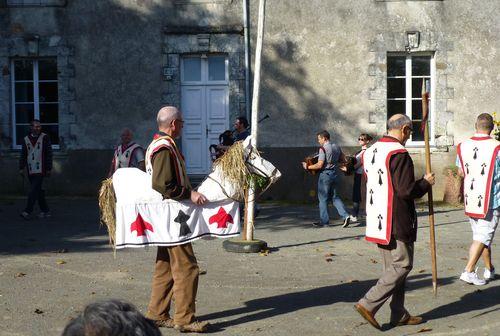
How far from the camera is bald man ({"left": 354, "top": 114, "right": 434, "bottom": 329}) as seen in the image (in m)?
7.06

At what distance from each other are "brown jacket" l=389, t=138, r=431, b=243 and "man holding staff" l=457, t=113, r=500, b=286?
6.92ft

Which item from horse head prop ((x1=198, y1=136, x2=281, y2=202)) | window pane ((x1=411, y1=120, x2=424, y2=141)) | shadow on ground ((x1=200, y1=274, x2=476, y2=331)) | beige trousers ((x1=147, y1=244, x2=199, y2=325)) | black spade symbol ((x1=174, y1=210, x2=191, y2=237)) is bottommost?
shadow on ground ((x1=200, y1=274, x2=476, y2=331))

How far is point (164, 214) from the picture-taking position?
7.16 m

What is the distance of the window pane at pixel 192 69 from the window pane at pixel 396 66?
415cm

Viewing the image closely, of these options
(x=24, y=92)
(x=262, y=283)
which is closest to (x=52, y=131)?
(x=24, y=92)

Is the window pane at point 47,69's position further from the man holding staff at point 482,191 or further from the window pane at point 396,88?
the man holding staff at point 482,191

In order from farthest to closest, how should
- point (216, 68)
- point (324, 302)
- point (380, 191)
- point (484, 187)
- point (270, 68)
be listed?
point (216, 68) < point (270, 68) < point (484, 187) < point (324, 302) < point (380, 191)

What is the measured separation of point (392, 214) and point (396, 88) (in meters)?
12.1

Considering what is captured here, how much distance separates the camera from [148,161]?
721 centimetres

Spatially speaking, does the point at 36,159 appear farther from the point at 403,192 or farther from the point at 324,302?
the point at 403,192

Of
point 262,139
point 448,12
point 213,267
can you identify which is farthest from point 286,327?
point 448,12

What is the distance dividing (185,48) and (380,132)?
4.58 m

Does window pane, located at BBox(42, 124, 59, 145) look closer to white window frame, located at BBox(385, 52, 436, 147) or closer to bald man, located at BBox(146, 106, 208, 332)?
white window frame, located at BBox(385, 52, 436, 147)

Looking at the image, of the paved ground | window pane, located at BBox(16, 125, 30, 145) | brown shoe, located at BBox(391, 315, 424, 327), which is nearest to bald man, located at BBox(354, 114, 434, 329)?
brown shoe, located at BBox(391, 315, 424, 327)
